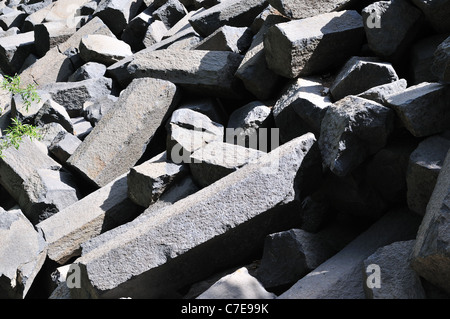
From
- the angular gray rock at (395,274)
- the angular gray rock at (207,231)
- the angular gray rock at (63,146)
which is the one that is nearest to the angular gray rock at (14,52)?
the angular gray rock at (63,146)

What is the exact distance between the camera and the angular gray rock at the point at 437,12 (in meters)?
3.53

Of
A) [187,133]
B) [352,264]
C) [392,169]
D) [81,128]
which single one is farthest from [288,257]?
[81,128]

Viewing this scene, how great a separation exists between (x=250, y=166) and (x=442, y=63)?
1116 mm

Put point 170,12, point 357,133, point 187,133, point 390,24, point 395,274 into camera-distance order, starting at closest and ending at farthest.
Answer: point 395,274 → point 357,133 → point 390,24 → point 187,133 → point 170,12

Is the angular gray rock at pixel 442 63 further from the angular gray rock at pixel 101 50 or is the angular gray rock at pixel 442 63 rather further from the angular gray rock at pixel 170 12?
the angular gray rock at pixel 170 12

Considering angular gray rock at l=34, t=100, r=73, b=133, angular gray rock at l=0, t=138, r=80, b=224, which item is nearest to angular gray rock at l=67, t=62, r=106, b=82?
angular gray rock at l=34, t=100, r=73, b=133

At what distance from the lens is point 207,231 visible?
2953mm

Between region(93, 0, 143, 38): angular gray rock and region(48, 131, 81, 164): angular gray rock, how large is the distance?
2.34 m

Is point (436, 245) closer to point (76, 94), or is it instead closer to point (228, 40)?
point (228, 40)

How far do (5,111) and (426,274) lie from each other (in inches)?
174

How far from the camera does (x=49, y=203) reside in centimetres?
409

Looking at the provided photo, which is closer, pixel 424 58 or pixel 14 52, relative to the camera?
pixel 424 58

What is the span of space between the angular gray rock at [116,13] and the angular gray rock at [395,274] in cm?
481

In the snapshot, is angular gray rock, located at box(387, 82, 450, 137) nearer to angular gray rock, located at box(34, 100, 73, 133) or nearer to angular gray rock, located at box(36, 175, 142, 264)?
angular gray rock, located at box(36, 175, 142, 264)
